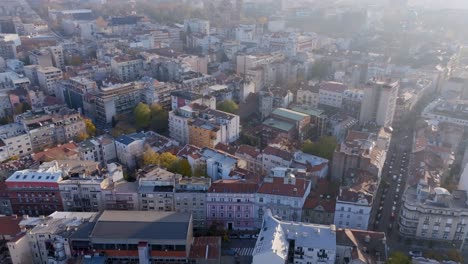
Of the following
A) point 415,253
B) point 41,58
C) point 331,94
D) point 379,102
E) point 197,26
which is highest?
point 197,26

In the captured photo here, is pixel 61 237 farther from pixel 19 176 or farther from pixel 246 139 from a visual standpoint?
pixel 246 139

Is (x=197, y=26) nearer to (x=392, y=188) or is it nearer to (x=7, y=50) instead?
(x=7, y=50)

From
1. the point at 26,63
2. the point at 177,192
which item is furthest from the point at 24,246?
the point at 26,63

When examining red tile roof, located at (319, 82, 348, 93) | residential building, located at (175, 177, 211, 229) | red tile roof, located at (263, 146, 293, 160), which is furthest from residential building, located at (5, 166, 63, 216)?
red tile roof, located at (319, 82, 348, 93)

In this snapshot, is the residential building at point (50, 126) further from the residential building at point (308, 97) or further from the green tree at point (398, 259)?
the green tree at point (398, 259)

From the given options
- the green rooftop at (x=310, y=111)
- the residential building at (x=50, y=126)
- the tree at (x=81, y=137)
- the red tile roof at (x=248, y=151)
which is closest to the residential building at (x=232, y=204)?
the red tile roof at (x=248, y=151)

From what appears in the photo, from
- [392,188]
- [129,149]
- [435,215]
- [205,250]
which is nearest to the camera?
[205,250]

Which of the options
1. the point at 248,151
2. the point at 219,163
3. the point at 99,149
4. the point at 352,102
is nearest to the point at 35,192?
the point at 99,149
